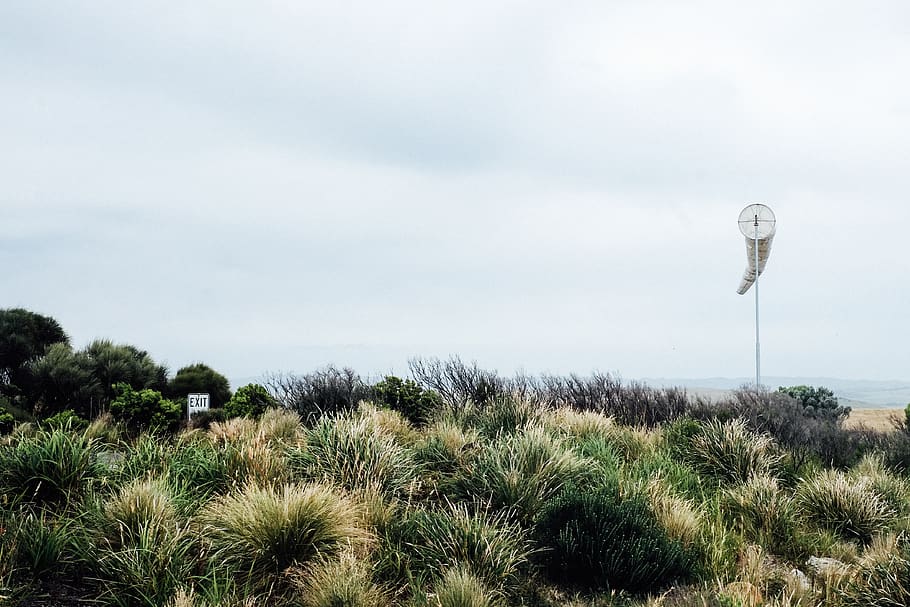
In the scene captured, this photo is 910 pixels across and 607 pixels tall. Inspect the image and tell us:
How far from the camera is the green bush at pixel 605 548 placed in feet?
17.7

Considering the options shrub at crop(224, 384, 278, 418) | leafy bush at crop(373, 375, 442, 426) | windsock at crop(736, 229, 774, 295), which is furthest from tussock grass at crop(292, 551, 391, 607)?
windsock at crop(736, 229, 774, 295)

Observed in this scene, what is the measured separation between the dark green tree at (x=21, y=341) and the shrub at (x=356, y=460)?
10.5m

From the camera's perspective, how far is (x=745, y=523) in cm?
709

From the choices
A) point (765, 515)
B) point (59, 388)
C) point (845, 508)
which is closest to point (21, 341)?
point (59, 388)

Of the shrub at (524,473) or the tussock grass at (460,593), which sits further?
the shrub at (524,473)

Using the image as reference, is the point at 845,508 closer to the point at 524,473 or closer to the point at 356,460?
the point at 524,473

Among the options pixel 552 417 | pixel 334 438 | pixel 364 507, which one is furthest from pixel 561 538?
pixel 552 417

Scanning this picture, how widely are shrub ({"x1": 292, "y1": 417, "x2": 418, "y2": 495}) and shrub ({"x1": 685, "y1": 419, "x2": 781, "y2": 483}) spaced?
392cm

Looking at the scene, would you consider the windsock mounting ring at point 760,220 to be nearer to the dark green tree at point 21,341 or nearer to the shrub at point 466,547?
the shrub at point 466,547

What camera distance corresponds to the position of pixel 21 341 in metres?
15.4

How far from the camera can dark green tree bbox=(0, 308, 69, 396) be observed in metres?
14.8

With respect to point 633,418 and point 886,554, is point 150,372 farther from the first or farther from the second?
point 886,554

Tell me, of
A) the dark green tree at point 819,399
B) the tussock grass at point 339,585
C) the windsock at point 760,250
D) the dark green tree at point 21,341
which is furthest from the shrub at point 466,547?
the dark green tree at point 819,399

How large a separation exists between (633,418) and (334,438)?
6.92 metres
